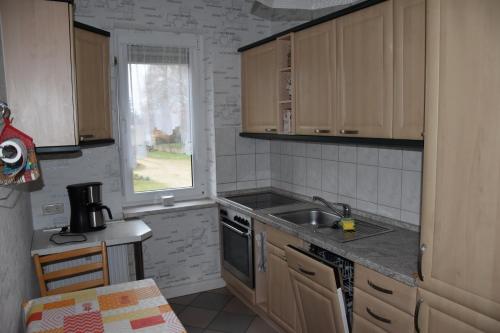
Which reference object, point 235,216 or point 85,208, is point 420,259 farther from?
point 85,208

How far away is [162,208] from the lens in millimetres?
3422

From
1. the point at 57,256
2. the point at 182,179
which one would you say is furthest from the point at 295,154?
the point at 57,256

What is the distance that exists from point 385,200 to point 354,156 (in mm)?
402

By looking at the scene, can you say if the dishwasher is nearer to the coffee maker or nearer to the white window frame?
the coffee maker

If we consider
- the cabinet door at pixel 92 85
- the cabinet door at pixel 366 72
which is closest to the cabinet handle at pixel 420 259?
the cabinet door at pixel 366 72

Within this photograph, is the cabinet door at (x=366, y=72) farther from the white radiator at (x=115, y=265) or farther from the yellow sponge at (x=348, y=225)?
the white radiator at (x=115, y=265)

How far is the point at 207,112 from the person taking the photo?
3666 millimetres

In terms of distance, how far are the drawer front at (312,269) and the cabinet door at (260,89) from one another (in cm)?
120

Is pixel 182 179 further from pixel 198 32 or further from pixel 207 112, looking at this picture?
pixel 198 32

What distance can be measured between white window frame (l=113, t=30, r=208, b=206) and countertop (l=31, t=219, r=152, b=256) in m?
0.49

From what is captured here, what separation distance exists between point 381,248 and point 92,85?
2055 mm

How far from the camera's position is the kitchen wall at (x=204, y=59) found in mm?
3021

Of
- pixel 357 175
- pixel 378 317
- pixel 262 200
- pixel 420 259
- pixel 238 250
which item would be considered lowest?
pixel 238 250

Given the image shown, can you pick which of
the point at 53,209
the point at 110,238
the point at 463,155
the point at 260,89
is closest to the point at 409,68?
the point at 463,155
